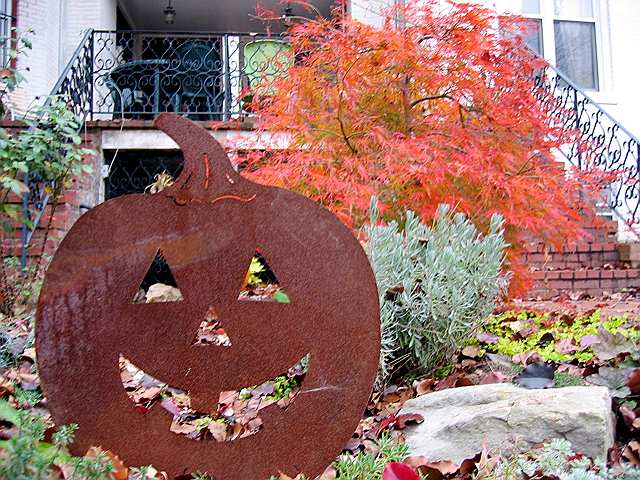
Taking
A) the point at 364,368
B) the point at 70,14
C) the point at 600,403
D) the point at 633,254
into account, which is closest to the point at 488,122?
the point at 600,403

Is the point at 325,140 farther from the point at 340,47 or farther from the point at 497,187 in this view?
the point at 497,187

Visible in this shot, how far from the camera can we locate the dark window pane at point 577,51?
405 inches

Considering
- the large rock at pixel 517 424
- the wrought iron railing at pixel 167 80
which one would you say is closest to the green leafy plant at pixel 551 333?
the large rock at pixel 517 424

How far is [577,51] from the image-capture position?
1036cm

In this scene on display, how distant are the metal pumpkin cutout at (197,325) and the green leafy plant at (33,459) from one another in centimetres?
18

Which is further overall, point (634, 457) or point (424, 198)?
point (424, 198)

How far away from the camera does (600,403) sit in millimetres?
2020

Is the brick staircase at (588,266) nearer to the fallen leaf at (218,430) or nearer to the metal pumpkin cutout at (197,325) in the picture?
the fallen leaf at (218,430)

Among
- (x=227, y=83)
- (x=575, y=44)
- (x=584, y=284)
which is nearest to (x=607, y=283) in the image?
(x=584, y=284)

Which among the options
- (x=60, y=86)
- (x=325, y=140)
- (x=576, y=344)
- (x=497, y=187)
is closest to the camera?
(x=576, y=344)

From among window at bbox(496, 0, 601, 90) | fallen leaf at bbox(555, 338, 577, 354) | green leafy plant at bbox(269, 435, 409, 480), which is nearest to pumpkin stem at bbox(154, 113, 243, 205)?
green leafy plant at bbox(269, 435, 409, 480)

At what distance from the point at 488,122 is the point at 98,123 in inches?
179

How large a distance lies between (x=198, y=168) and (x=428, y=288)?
126cm

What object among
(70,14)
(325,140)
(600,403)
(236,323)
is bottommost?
(600,403)
